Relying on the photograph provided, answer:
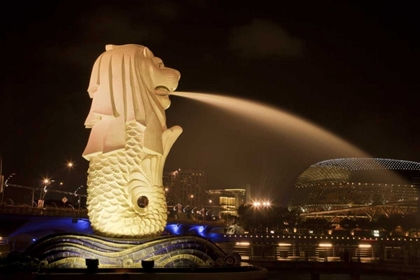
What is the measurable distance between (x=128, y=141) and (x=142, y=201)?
2353 millimetres

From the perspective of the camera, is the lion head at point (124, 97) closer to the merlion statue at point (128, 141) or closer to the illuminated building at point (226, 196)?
the merlion statue at point (128, 141)

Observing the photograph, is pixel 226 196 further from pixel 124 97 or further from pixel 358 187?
pixel 124 97

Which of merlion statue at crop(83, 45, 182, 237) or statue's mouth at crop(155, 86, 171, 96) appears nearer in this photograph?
merlion statue at crop(83, 45, 182, 237)

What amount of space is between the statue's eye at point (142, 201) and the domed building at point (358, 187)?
81.7 metres

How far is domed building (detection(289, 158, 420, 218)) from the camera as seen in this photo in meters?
99.5

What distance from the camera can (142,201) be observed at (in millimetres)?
17797

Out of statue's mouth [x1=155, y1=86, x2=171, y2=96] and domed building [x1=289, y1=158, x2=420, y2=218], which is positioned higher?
domed building [x1=289, y1=158, x2=420, y2=218]

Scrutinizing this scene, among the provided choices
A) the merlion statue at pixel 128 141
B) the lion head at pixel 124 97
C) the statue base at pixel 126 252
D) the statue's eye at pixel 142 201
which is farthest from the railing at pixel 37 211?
the statue base at pixel 126 252

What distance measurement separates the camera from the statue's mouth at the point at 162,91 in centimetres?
1828

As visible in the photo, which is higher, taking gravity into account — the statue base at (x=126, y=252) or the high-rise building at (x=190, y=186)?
the high-rise building at (x=190, y=186)

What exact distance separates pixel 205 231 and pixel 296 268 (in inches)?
1987

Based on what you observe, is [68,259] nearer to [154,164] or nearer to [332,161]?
[154,164]

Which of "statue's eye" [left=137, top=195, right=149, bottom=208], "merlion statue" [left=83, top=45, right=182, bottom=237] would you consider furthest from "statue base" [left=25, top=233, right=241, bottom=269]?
"statue's eye" [left=137, top=195, right=149, bottom=208]

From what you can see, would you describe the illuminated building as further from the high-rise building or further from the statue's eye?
the statue's eye
